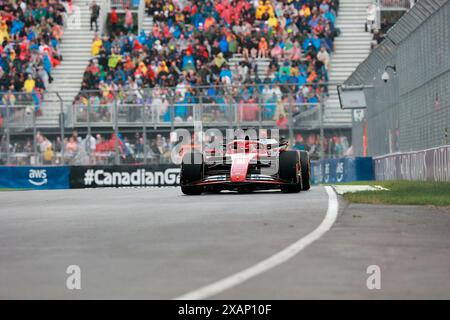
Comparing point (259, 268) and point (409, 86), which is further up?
point (409, 86)

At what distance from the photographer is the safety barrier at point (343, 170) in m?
32.7

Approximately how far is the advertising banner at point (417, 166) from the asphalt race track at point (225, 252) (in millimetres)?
9123

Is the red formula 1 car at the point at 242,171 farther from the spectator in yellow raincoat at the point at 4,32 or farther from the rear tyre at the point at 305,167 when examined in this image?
→ the spectator in yellow raincoat at the point at 4,32

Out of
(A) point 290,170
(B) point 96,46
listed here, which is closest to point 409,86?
(A) point 290,170

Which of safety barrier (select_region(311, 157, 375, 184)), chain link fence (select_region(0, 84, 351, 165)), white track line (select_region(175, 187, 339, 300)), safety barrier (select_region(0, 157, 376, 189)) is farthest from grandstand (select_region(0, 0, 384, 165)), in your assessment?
white track line (select_region(175, 187, 339, 300))

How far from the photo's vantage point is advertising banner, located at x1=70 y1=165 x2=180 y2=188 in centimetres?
3491

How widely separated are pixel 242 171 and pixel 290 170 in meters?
0.88

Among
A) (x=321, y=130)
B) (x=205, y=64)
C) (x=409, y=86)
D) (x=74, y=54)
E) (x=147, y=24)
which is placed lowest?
(x=321, y=130)

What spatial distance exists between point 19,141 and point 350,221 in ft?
79.8

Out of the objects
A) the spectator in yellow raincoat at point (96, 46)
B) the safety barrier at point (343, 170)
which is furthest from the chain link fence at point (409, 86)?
the spectator in yellow raincoat at point (96, 46)

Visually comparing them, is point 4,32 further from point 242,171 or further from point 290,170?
point 290,170

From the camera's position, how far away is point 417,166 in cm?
2553

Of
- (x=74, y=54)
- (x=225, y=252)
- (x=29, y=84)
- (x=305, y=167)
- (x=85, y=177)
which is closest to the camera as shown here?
(x=225, y=252)
